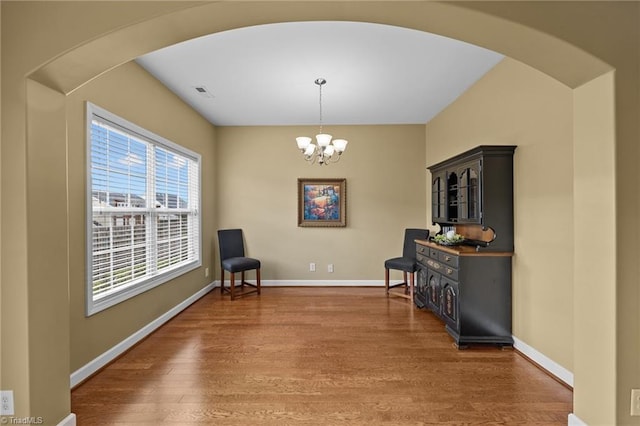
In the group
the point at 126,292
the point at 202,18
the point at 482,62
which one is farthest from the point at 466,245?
the point at 126,292

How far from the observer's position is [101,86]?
249 centimetres

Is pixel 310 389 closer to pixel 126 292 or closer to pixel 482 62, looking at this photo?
pixel 126 292

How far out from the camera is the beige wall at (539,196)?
2268 millimetres

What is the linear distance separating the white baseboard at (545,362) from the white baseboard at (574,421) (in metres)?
0.53

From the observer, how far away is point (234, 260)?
179 inches

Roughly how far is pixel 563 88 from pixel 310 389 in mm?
2942

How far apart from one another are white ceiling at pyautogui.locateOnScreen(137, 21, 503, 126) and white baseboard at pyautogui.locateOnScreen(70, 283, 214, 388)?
2671mm

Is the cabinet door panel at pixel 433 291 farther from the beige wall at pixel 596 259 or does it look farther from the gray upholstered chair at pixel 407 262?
the beige wall at pixel 596 259

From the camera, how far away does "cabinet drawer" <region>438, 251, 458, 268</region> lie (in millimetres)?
2902

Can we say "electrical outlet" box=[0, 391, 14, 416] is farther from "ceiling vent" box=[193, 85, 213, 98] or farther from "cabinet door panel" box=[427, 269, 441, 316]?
"cabinet door panel" box=[427, 269, 441, 316]

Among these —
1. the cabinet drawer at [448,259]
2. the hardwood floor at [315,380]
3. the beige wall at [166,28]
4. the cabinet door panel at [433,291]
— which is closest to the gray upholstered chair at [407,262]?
the cabinet door panel at [433,291]

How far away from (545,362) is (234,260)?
382cm

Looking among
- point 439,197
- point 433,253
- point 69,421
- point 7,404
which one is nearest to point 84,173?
point 7,404

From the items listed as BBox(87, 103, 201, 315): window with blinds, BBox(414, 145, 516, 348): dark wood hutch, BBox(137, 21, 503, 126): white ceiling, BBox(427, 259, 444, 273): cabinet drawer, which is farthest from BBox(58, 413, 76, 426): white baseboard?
BBox(427, 259, 444, 273): cabinet drawer
